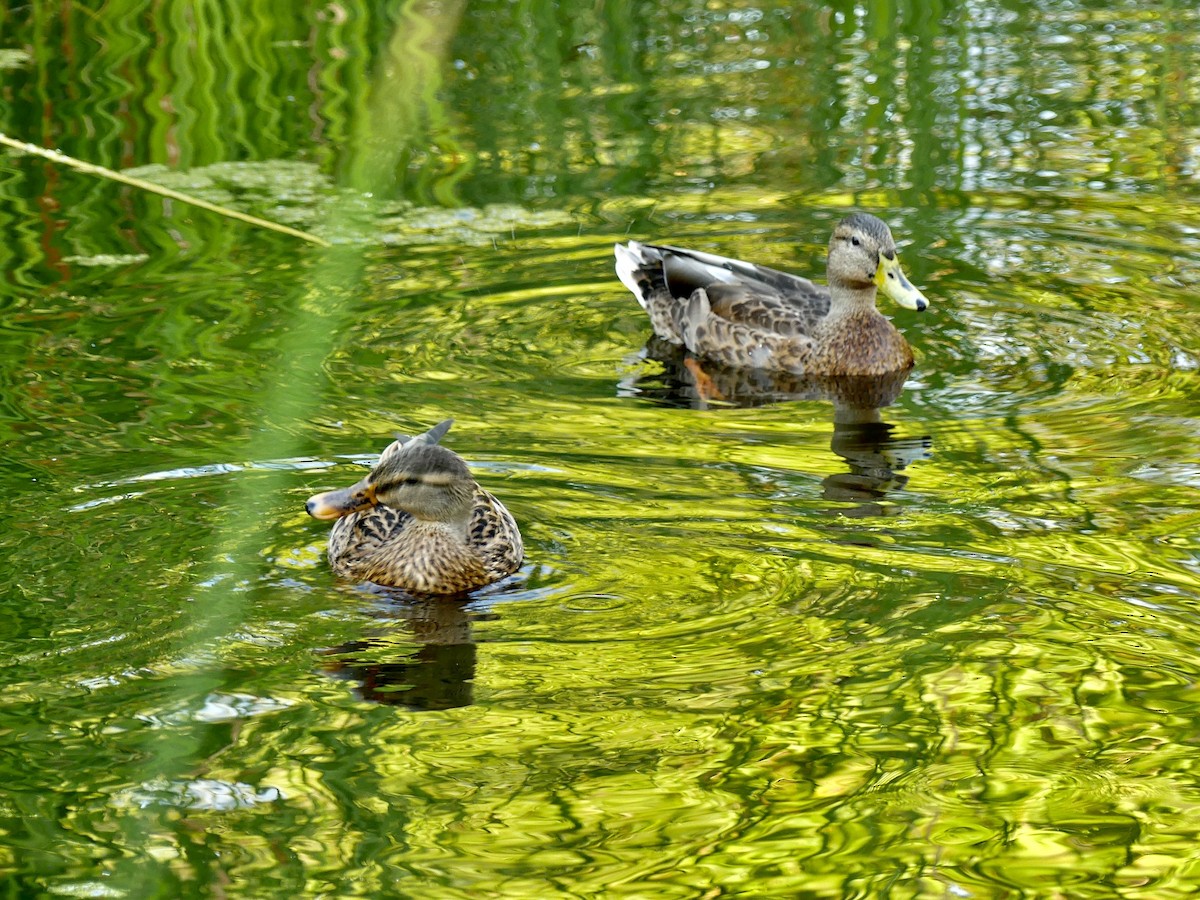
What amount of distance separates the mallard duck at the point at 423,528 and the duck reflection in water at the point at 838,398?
53.5 inches

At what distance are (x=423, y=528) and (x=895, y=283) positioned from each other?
3.53m

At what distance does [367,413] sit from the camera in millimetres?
7859

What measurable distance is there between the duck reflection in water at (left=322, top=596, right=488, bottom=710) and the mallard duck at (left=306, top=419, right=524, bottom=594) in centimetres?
20

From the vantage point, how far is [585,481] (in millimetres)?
7031

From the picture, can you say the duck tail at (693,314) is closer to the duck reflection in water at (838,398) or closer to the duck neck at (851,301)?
the duck reflection in water at (838,398)

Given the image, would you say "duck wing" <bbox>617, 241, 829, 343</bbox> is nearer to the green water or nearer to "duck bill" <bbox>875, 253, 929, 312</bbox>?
the green water

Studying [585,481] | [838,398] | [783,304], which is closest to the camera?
[585,481]

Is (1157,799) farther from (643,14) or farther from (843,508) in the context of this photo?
(643,14)


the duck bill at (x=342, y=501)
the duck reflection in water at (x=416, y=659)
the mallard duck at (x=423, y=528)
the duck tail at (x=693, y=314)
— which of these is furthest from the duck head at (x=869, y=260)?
the duck reflection in water at (x=416, y=659)

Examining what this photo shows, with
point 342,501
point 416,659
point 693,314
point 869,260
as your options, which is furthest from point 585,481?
point 869,260

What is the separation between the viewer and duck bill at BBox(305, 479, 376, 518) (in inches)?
244

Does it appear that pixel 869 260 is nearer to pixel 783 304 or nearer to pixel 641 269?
pixel 783 304

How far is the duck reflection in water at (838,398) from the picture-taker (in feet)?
23.0

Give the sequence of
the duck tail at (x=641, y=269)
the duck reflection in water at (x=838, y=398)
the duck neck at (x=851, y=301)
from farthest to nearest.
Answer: the duck tail at (x=641, y=269)
the duck neck at (x=851, y=301)
the duck reflection in water at (x=838, y=398)
